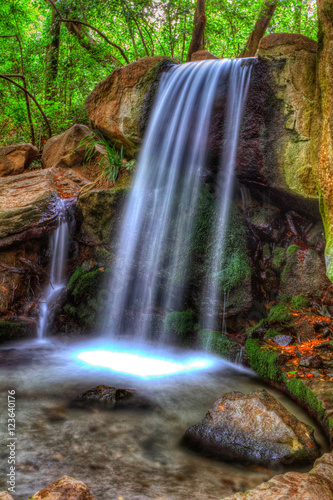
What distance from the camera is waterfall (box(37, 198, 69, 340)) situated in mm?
6812

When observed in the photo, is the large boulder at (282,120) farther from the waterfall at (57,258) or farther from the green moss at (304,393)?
the waterfall at (57,258)

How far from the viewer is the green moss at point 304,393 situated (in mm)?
3597

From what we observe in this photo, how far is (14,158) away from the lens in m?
9.66

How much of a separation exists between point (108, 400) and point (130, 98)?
209 inches

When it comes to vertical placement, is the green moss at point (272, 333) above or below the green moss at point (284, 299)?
below

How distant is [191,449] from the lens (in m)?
3.14

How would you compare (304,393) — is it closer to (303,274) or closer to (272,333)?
(272,333)

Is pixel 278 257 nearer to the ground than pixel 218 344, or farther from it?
farther from it

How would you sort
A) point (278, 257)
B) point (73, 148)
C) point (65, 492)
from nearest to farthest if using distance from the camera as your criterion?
point (65, 492), point (278, 257), point (73, 148)

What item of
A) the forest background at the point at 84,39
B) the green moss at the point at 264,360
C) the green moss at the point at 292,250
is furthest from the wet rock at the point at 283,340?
the forest background at the point at 84,39

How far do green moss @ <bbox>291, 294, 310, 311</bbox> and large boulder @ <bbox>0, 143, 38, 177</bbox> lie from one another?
26.0 ft

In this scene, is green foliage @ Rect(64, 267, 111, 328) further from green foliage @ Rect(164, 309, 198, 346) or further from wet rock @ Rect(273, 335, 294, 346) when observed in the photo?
wet rock @ Rect(273, 335, 294, 346)

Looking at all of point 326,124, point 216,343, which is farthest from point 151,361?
point 326,124

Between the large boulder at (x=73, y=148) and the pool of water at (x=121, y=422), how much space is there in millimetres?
5292
